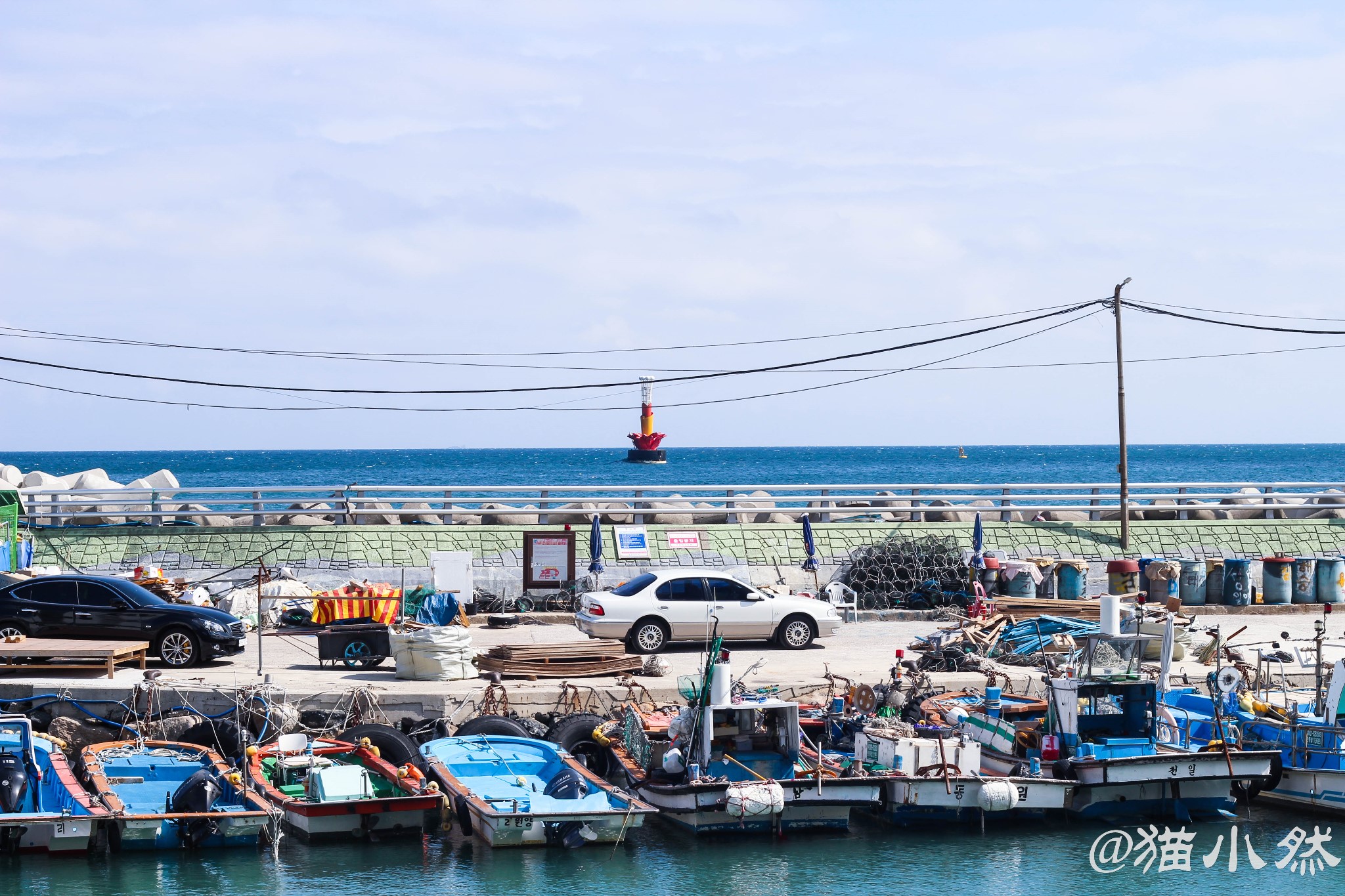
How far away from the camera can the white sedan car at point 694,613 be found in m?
22.6

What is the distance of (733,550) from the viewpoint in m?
30.6

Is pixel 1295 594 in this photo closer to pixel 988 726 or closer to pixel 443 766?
pixel 988 726

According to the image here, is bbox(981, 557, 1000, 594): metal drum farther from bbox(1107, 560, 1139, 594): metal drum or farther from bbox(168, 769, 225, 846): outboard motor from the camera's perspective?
bbox(168, 769, 225, 846): outboard motor

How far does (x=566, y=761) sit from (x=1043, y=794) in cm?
556

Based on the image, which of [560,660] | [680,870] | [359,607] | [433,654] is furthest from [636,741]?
[359,607]

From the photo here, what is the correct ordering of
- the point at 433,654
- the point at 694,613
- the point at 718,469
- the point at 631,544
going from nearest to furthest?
1. the point at 433,654
2. the point at 694,613
3. the point at 631,544
4. the point at 718,469

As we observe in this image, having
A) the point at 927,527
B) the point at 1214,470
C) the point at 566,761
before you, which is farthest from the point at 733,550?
the point at 1214,470

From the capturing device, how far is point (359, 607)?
80.4 ft

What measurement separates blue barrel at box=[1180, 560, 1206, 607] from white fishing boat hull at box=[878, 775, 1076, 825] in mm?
14036

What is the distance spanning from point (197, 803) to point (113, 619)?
23.3 feet

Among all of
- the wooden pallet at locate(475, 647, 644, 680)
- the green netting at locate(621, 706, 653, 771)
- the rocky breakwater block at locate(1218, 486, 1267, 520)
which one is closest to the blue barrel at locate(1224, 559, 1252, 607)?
the rocky breakwater block at locate(1218, 486, 1267, 520)

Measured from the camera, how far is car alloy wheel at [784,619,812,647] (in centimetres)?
2355

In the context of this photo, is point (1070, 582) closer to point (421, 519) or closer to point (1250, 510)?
point (1250, 510)

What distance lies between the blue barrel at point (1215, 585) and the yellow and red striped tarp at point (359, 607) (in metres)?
16.4
